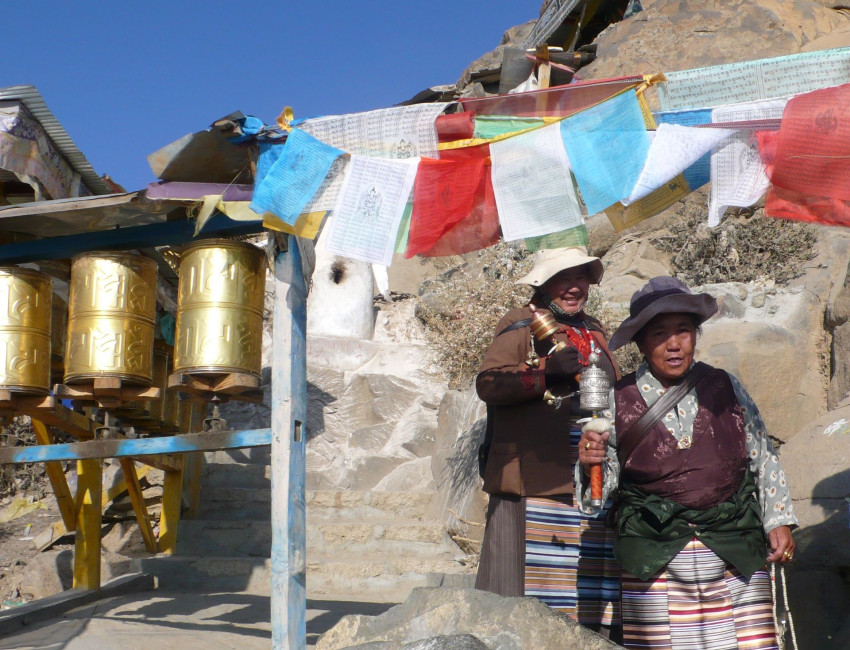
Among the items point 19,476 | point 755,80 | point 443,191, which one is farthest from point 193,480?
point 755,80

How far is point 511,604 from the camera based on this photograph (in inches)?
112

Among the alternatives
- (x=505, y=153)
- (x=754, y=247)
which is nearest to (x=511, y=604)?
(x=505, y=153)

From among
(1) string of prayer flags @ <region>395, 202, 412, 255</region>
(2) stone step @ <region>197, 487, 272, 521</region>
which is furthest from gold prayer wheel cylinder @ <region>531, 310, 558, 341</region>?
(2) stone step @ <region>197, 487, 272, 521</region>

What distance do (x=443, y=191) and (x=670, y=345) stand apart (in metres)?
1.18

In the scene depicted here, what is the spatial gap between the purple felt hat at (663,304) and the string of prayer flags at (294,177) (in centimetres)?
142

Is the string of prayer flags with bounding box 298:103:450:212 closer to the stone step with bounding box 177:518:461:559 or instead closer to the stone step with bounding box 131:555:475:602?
the stone step with bounding box 131:555:475:602

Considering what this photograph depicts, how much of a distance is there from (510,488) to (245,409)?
26.1ft

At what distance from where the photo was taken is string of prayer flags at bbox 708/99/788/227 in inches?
127

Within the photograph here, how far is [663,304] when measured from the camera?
3057mm

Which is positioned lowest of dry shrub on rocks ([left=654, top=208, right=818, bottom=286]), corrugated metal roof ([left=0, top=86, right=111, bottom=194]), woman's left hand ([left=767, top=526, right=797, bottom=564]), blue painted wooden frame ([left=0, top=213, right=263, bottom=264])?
woman's left hand ([left=767, top=526, right=797, bottom=564])

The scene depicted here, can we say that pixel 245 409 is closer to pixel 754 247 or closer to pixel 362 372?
pixel 362 372

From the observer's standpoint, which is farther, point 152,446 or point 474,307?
point 474,307

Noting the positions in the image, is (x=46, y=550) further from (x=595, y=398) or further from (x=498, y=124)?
(x=595, y=398)

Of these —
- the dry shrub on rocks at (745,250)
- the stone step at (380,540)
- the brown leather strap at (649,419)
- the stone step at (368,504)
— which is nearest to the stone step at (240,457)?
the stone step at (368,504)
